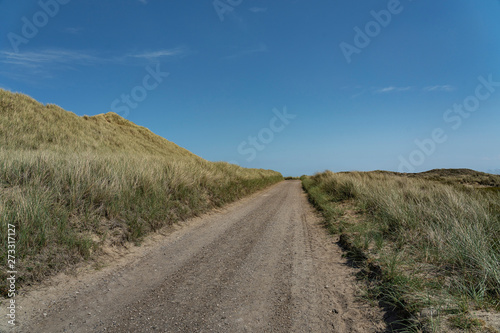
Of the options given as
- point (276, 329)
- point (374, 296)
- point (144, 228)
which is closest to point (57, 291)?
point (144, 228)

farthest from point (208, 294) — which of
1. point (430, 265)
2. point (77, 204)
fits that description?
point (77, 204)

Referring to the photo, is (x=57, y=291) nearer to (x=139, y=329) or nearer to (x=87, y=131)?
(x=139, y=329)

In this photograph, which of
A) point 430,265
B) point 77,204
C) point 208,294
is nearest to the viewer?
point 208,294

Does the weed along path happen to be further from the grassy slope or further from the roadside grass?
the grassy slope

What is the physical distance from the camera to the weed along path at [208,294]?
8.65ft

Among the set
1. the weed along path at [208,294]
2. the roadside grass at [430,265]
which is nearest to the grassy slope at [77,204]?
the weed along path at [208,294]

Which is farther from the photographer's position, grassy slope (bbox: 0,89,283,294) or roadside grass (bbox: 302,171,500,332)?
grassy slope (bbox: 0,89,283,294)

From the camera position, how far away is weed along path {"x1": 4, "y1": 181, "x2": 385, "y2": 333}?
8.65 ft

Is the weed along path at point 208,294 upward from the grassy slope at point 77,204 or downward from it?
downward

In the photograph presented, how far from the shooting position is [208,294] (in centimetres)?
323

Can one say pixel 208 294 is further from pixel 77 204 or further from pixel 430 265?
pixel 77 204

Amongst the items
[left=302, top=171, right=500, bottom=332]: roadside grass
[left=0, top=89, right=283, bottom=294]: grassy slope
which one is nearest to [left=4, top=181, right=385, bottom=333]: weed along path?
[left=302, top=171, right=500, bottom=332]: roadside grass

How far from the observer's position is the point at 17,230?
3.54 meters

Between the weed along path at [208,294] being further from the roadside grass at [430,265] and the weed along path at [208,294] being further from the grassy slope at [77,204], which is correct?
the grassy slope at [77,204]
